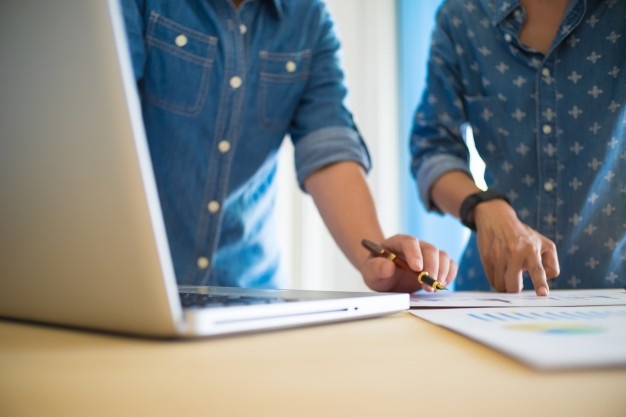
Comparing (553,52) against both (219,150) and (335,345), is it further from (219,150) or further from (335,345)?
(335,345)

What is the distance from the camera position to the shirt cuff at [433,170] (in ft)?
3.57

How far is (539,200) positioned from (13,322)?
930 millimetres

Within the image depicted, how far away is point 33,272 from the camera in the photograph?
15.3 inches

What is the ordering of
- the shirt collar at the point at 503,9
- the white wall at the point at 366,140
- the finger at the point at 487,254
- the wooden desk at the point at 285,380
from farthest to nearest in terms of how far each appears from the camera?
the white wall at the point at 366,140
the shirt collar at the point at 503,9
the finger at the point at 487,254
the wooden desk at the point at 285,380

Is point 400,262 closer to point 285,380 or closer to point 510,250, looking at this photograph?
point 510,250

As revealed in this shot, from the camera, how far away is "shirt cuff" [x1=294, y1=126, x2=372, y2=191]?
1002mm

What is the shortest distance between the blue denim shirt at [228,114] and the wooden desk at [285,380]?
0.62 meters

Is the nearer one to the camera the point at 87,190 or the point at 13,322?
the point at 87,190

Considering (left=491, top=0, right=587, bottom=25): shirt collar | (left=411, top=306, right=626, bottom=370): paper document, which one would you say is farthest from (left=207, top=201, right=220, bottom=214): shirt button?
(left=491, top=0, right=587, bottom=25): shirt collar

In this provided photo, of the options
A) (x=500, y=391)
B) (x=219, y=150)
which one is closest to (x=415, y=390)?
(x=500, y=391)

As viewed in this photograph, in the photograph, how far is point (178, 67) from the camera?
960 mm

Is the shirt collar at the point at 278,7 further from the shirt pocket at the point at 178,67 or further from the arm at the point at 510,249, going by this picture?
the arm at the point at 510,249

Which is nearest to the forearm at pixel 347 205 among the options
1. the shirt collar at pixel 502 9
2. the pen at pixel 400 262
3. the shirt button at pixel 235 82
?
the pen at pixel 400 262

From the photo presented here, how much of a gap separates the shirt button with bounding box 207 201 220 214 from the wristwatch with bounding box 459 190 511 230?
429 millimetres
